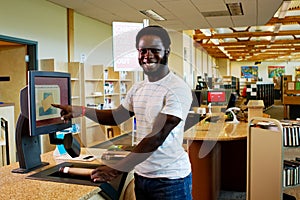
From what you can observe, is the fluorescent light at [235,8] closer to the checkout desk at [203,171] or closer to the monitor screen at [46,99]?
the checkout desk at [203,171]

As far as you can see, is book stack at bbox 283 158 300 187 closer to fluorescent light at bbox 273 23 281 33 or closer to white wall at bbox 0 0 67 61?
white wall at bbox 0 0 67 61

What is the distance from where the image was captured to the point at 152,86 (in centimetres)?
138

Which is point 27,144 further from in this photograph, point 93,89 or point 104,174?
point 93,89

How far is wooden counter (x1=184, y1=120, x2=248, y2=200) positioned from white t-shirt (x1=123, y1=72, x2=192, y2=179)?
1451mm

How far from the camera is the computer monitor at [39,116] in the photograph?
4.16 feet

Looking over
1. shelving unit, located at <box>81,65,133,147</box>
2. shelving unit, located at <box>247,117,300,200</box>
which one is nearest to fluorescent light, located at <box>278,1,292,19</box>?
shelving unit, located at <box>81,65,133,147</box>

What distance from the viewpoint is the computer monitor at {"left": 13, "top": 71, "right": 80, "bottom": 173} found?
1.27 meters

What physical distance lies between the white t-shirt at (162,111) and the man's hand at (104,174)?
135 mm

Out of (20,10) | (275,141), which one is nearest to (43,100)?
(275,141)

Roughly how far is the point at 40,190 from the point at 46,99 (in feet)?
1.23

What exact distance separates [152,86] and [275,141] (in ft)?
5.51

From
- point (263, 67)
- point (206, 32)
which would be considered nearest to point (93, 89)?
point (206, 32)

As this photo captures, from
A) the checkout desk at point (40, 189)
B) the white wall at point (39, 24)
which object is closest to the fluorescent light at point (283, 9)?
the white wall at point (39, 24)

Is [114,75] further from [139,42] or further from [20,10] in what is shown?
[139,42]
